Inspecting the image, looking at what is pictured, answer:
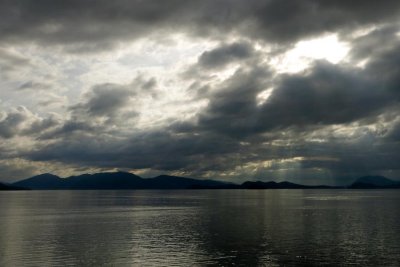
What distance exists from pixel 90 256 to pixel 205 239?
2978 cm

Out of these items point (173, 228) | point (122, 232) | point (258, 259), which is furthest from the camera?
point (173, 228)

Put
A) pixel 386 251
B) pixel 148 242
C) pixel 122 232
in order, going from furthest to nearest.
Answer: pixel 122 232, pixel 148 242, pixel 386 251

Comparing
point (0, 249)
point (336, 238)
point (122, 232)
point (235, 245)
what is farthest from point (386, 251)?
point (0, 249)

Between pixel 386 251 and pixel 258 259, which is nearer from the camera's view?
pixel 258 259

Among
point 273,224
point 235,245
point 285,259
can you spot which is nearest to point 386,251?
point 285,259

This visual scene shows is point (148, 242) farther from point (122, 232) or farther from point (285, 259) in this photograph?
point (285, 259)

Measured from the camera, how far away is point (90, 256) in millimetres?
71062

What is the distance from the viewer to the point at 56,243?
85750 millimetres

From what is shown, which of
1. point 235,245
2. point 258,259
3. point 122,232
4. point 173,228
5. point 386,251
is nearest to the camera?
point 258,259

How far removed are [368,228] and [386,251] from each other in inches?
1517

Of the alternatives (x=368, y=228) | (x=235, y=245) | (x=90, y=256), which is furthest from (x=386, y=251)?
(x=90, y=256)

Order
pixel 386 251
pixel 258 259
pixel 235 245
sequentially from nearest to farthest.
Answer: pixel 258 259, pixel 386 251, pixel 235 245

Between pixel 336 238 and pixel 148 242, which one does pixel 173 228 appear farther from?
pixel 336 238

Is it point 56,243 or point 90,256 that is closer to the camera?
point 90,256
